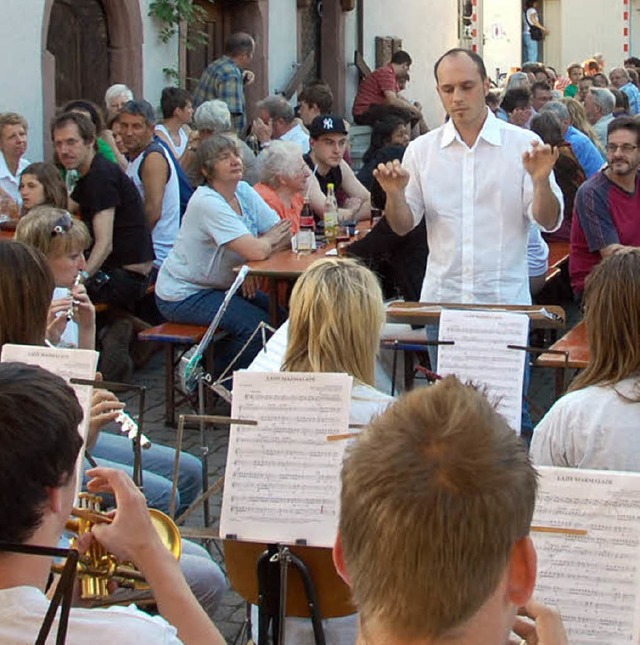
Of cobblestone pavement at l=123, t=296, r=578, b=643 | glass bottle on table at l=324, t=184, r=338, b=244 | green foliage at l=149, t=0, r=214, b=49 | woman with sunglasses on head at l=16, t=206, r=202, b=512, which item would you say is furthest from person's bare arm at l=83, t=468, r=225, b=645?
green foliage at l=149, t=0, r=214, b=49

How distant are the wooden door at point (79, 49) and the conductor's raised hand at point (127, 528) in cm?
936

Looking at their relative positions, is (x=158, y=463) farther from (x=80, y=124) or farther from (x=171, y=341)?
(x=80, y=124)

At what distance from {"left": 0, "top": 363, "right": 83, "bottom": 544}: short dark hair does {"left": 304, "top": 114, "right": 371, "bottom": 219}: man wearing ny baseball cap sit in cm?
638

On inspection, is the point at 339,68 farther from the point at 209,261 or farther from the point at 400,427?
the point at 400,427

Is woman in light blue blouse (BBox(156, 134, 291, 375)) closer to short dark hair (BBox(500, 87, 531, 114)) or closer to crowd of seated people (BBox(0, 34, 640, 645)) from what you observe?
crowd of seated people (BBox(0, 34, 640, 645))

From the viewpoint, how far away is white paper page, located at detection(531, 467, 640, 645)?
239 centimetres

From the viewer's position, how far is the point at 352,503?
63.2 inches

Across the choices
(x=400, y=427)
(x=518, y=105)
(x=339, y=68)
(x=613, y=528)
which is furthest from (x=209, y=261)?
(x=339, y=68)

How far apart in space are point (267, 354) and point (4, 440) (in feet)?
7.26

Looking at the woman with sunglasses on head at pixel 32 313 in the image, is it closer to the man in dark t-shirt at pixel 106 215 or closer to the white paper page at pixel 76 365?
the white paper page at pixel 76 365

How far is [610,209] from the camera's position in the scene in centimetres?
612

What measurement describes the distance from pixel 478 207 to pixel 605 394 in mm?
2061

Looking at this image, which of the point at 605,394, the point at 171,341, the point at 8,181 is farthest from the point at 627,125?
the point at 8,181

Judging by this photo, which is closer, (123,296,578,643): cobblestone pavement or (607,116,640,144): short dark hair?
(123,296,578,643): cobblestone pavement
